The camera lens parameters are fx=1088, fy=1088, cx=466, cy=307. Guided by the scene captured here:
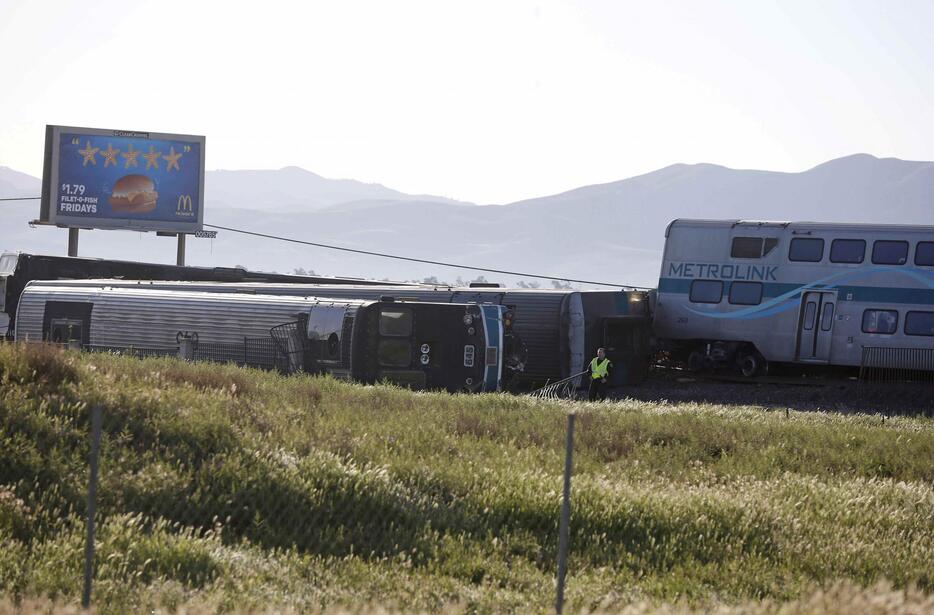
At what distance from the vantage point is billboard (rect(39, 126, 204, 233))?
4969 centimetres

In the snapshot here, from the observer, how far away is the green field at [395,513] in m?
9.16

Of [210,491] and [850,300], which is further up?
[850,300]

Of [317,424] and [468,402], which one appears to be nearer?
[317,424]

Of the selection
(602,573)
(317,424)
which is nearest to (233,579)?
(602,573)

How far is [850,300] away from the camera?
1212 inches

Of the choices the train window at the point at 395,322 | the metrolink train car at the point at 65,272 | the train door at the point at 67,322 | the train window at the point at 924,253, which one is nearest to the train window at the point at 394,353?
the train window at the point at 395,322

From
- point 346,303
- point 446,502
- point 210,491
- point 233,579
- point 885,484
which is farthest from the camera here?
point 346,303

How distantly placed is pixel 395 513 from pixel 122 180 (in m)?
42.6

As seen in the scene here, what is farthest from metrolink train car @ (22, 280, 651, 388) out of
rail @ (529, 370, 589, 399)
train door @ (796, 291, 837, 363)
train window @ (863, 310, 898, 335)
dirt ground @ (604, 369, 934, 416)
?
train window @ (863, 310, 898, 335)

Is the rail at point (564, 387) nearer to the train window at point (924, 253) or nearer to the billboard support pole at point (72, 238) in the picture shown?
the train window at point (924, 253)

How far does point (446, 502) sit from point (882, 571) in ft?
15.1

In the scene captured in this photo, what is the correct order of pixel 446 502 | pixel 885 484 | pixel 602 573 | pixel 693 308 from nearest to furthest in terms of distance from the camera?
pixel 602 573 < pixel 446 502 < pixel 885 484 < pixel 693 308

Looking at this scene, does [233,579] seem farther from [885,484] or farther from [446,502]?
[885,484]

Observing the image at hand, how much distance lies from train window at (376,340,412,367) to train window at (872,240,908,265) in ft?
44.3
